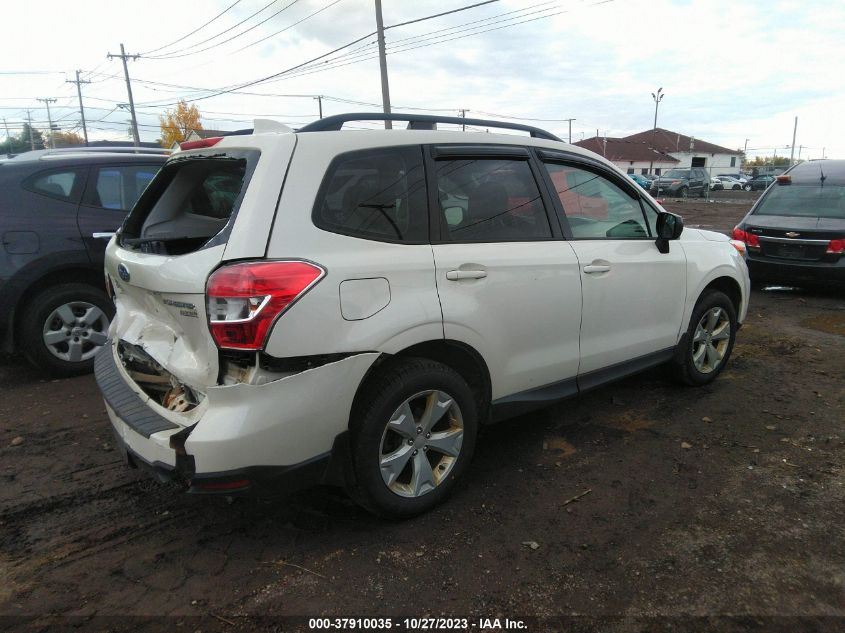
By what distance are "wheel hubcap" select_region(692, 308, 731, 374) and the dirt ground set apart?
52 cm

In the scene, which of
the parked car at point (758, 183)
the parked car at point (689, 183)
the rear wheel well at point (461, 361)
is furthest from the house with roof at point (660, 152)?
the rear wheel well at point (461, 361)

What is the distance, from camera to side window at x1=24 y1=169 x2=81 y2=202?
4.67m

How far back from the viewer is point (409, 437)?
270 centimetres

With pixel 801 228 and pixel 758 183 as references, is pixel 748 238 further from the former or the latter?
pixel 758 183

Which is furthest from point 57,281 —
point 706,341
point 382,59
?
point 382,59

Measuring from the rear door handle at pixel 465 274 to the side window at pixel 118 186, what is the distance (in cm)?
342

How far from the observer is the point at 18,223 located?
14.8 ft

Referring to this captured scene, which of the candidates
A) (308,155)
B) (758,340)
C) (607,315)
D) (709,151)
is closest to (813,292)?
(758,340)

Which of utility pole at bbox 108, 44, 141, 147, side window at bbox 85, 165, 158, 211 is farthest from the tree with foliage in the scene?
side window at bbox 85, 165, 158, 211

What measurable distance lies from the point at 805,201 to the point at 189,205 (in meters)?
8.21

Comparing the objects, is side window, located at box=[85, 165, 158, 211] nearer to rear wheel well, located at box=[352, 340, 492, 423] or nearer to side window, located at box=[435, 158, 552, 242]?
side window, located at box=[435, 158, 552, 242]

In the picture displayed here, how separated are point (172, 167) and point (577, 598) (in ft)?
9.25

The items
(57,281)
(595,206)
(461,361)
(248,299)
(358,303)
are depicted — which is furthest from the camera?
(57,281)

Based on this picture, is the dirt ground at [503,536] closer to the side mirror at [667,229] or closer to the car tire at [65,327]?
the car tire at [65,327]
